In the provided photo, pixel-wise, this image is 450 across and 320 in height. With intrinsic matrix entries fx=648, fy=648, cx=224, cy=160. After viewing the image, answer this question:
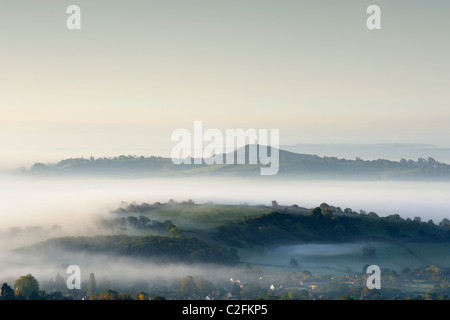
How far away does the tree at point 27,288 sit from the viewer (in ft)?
575

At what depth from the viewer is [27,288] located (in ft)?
586

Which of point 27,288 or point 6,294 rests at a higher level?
point 6,294

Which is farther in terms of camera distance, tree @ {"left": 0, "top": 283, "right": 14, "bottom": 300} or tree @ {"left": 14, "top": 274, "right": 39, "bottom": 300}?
tree @ {"left": 14, "top": 274, "right": 39, "bottom": 300}

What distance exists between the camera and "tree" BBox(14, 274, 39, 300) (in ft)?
575

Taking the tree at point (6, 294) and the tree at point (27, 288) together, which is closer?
the tree at point (6, 294)

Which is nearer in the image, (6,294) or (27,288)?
(6,294)
